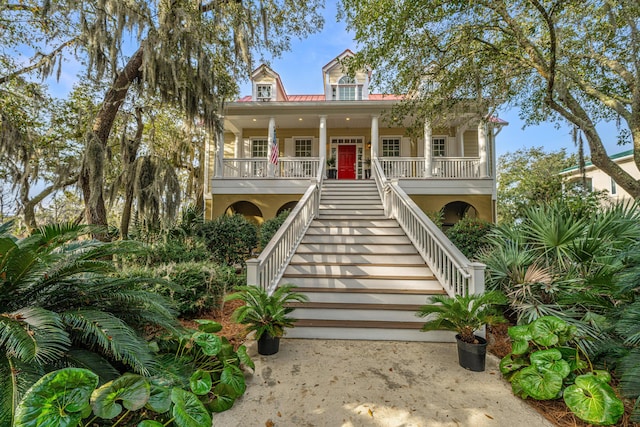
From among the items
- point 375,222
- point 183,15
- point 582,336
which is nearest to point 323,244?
point 375,222

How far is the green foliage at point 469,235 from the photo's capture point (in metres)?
6.32

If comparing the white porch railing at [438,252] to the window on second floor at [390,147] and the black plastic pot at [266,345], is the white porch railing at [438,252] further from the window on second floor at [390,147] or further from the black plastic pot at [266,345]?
the window on second floor at [390,147]

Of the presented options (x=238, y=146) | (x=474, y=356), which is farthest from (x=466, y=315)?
(x=238, y=146)

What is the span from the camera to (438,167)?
10.3 meters

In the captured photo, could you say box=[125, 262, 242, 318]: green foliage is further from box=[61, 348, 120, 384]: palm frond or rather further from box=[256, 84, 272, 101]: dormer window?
box=[256, 84, 272, 101]: dormer window

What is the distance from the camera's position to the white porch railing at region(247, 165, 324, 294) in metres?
3.70

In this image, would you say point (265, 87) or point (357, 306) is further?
point (265, 87)

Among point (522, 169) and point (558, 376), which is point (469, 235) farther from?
point (522, 169)

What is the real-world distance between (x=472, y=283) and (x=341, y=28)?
7.32m

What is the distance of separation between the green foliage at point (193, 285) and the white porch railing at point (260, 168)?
236 inches

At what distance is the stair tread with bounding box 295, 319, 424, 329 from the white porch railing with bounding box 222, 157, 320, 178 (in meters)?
7.19

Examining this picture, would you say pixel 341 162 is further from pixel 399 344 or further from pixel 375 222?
pixel 399 344

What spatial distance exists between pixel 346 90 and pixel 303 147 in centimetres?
314

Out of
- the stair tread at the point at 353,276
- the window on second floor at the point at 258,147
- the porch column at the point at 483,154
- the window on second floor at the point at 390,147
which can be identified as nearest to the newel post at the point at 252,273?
the stair tread at the point at 353,276
